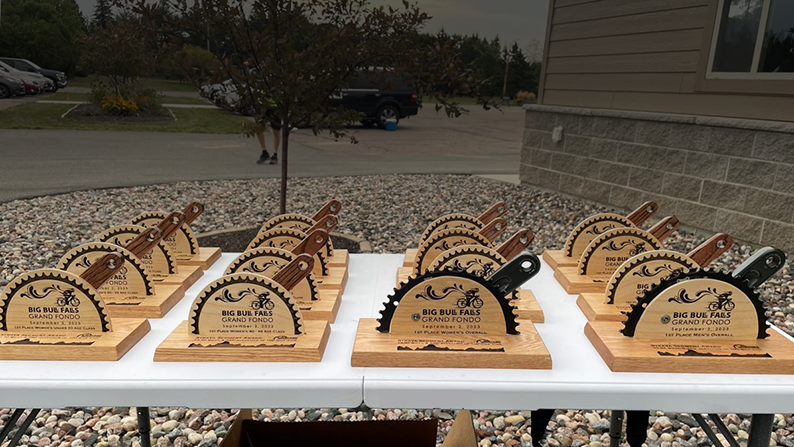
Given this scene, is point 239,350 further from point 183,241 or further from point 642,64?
point 642,64

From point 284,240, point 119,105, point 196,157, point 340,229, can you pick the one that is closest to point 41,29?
point 119,105

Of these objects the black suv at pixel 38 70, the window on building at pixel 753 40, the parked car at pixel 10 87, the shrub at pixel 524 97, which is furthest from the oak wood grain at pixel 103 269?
the shrub at pixel 524 97

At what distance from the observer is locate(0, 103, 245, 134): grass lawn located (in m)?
14.0

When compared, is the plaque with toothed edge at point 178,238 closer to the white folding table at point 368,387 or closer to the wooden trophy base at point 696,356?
the white folding table at point 368,387

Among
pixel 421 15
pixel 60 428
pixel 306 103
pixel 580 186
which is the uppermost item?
pixel 421 15

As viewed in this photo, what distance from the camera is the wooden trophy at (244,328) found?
110 cm

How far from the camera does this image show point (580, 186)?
6664mm

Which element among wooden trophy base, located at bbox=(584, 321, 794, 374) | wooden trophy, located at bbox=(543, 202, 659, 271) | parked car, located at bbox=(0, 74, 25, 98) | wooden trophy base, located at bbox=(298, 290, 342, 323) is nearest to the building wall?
wooden trophy, located at bbox=(543, 202, 659, 271)

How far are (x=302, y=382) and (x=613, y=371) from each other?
0.58 metres

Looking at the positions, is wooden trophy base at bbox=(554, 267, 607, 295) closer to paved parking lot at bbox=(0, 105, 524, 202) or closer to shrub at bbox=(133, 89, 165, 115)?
paved parking lot at bbox=(0, 105, 524, 202)

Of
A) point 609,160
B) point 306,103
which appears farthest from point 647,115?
point 306,103

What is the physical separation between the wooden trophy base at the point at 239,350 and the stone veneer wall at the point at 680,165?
4.67 metres

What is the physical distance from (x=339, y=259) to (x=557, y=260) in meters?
0.63

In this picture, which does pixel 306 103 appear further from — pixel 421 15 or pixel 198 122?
pixel 198 122
